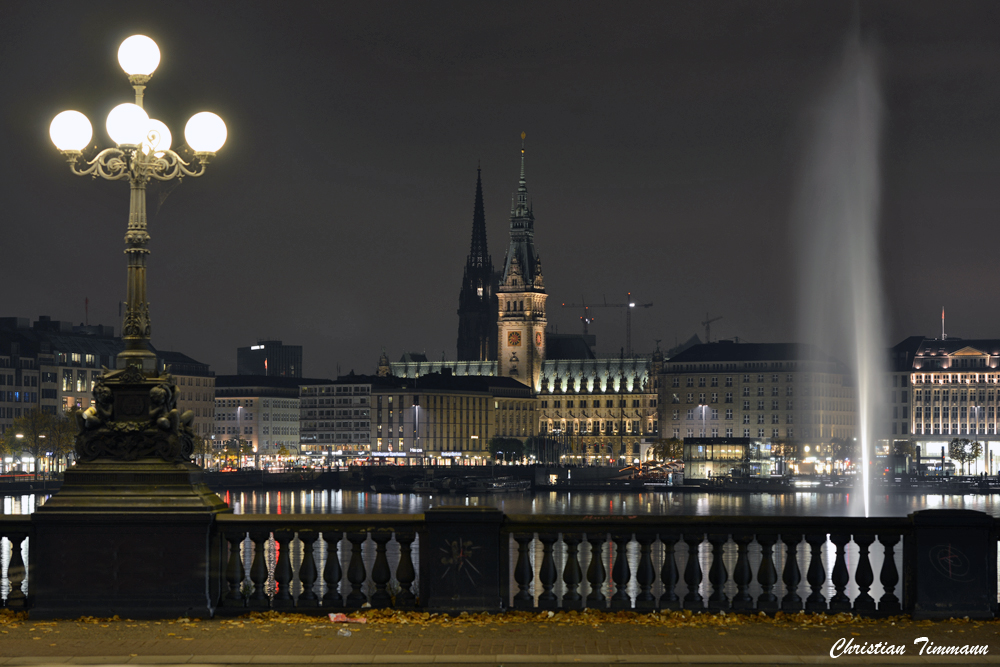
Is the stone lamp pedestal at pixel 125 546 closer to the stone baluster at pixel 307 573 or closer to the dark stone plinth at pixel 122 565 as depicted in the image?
the dark stone plinth at pixel 122 565

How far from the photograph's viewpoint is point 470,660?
1402 cm

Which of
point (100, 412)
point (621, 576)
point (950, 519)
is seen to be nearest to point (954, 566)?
point (950, 519)

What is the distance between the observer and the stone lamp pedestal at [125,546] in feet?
53.8

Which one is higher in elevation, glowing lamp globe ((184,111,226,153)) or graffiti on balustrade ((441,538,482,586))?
glowing lamp globe ((184,111,226,153))

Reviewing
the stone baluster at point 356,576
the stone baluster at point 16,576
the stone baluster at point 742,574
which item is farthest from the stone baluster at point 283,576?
the stone baluster at point 742,574

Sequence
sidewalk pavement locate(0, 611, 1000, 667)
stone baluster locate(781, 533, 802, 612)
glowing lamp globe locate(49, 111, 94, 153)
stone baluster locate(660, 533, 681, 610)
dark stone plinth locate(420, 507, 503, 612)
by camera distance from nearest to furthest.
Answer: sidewalk pavement locate(0, 611, 1000, 667)
dark stone plinth locate(420, 507, 503, 612)
stone baluster locate(781, 533, 802, 612)
stone baluster locate(660, 533, 681, 610)
glowing lamp globe locate(49, 111, 94, 153)

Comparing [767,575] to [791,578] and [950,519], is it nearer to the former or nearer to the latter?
[791,578]

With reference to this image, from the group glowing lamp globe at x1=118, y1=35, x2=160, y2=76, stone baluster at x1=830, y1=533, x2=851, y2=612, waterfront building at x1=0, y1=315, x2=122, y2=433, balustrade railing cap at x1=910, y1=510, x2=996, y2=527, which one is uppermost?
waterfront building at x1=0, y1=315, x2=122, y2=433

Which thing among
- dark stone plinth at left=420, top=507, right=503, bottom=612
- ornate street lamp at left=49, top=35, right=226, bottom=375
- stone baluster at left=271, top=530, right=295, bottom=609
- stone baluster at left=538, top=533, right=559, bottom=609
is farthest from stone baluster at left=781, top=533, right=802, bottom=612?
ornate street lamp at left=49, top=35, right=226, bottom=375

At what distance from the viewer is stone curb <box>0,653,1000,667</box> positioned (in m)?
13.9

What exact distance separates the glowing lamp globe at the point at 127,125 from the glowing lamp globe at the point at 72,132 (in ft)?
3.38

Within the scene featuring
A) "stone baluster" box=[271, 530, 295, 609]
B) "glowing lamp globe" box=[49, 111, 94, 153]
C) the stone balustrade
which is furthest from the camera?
"glowing lamp globe" box=[49, 111, 94, 153]

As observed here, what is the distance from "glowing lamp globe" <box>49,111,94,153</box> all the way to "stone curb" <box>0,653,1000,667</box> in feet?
22.5

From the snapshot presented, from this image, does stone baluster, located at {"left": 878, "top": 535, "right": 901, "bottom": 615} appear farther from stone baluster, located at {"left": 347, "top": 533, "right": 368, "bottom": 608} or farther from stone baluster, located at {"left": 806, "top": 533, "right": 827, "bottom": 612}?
stone baluster, located at {"left": 347, "top": 533, "right": 368, "bottom": 608}
